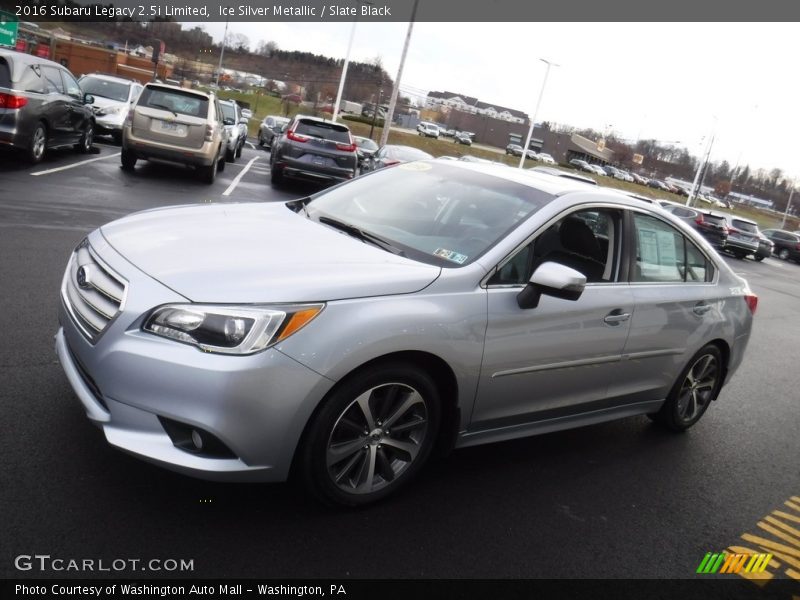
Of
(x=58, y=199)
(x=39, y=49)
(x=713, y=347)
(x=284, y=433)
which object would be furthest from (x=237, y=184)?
(x=39, y=49)

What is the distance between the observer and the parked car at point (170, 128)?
12602 mm

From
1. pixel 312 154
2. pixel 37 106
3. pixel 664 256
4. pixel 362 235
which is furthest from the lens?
pixel 312 154

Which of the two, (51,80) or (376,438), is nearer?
(376,438)

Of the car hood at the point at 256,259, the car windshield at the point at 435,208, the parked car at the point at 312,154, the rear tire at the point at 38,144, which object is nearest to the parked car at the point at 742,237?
the parked car at the point at 312,154

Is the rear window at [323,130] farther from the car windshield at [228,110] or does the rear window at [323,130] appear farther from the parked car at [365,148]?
the parked car at [365,148]

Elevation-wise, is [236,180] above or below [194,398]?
below

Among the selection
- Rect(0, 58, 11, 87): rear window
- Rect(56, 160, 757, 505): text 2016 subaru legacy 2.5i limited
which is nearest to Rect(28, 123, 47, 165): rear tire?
Rect(0, 58, 11, 87): rear window

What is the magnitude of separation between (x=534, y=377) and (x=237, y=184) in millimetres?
12377

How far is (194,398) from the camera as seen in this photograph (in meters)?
2.61

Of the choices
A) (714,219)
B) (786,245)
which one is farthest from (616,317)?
(786,245)

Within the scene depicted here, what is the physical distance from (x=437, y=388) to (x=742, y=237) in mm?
29952

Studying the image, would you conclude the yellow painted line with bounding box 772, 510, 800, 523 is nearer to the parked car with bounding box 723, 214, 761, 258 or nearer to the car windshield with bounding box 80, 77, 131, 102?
the car windshield with bounding box 80, 77, 131, 102

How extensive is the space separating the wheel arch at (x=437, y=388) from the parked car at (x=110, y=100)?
15972mm

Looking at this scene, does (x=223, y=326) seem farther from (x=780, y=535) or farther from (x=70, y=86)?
(x=70, y=86)
